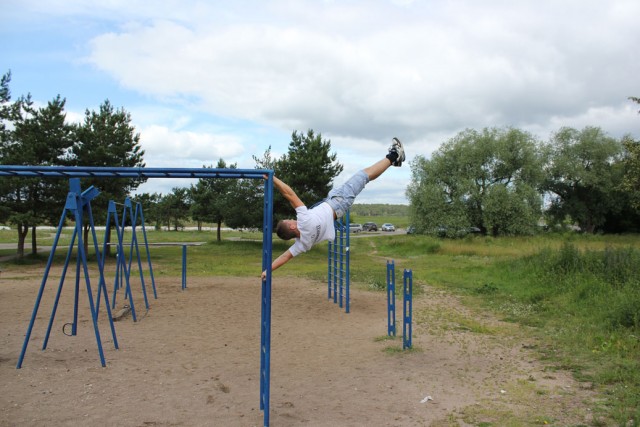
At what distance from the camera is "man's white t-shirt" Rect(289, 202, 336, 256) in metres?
4.72

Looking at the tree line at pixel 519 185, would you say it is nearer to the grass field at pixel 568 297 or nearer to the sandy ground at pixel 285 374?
the grass field at pixel 568 297

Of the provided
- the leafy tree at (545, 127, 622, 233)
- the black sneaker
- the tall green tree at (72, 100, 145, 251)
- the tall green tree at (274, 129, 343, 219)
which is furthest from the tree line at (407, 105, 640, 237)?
the black sneaker

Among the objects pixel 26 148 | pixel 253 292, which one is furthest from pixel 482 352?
pixel 26 148

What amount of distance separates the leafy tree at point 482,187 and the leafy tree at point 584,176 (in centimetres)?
353

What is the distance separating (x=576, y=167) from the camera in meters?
33.5

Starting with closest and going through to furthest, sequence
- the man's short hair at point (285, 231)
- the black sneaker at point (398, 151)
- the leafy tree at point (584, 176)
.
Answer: the man's short hair at point (285, 231)
the black sneaker at point (398, 151)
the leafy tree at point (584, 176)

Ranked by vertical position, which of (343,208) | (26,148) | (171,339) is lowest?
(171,339)

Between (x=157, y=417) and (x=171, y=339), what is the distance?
A: 9.70 feet

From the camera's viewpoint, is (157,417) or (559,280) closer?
(157,417)

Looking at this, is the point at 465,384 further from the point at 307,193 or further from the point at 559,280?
the point at 307,193

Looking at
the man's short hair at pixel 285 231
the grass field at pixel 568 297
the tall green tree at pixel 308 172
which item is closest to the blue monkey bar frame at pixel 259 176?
the man's short hair at pixel 285 231

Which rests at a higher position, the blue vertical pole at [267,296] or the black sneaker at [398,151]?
the black sneaker at [398,151]

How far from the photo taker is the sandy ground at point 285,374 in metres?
4.20

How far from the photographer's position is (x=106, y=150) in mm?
18188
